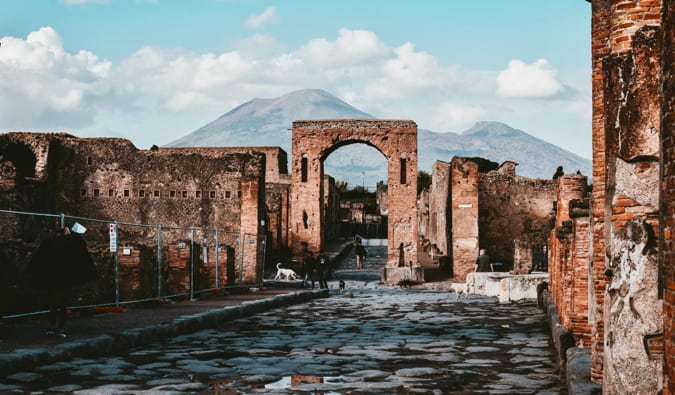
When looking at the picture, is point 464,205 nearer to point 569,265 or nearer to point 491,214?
point 491,214

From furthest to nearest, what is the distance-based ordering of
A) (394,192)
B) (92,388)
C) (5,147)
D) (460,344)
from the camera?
(394,192) < (5,147) < (460,344) < (92,388)

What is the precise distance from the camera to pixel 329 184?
47312mm

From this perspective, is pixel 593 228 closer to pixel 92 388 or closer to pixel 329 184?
pixel 92 388

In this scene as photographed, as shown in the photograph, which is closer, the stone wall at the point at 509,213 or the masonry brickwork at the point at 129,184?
the masonry brickwork at the point at 129,184

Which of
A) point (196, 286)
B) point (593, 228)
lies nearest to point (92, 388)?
point (593, 228)

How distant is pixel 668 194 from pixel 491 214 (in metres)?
26.0

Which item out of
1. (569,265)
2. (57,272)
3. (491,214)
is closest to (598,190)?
(569,265)

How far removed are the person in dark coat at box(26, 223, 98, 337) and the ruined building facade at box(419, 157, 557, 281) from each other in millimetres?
18540

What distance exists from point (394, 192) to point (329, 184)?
18159 millimetres

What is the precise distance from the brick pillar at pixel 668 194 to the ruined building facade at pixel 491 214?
75.7 feet

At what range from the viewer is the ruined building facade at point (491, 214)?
2672 cm

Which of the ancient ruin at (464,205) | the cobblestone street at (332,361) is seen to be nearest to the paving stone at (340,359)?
the cobblestone street at (332,361)

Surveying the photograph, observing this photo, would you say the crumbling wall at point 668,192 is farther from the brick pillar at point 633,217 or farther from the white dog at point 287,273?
the white dog at point 287,273

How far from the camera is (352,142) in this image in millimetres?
30250
